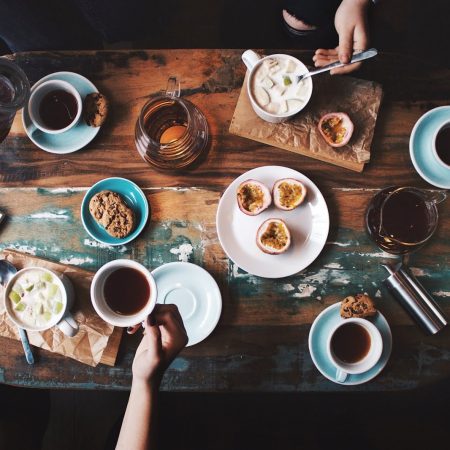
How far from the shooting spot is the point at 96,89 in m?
1.84

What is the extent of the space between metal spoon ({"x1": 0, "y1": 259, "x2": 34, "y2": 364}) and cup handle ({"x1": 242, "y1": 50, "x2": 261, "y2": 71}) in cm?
121

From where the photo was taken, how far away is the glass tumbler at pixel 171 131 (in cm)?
172

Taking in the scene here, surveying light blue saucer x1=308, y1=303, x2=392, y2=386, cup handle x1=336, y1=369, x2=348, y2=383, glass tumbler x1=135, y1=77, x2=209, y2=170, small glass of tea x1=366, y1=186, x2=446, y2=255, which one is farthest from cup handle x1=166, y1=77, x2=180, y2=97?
cup handle x1=336, y1=369, x2=348, y2=383

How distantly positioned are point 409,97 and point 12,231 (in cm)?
169

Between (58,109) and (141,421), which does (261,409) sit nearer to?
(141,421)

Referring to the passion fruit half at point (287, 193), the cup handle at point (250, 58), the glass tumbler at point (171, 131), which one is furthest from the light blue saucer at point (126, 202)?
the cup handle at point (250, 58)

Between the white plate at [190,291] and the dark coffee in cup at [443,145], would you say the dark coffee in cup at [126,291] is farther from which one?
the dark coffee in cup at [443,145]

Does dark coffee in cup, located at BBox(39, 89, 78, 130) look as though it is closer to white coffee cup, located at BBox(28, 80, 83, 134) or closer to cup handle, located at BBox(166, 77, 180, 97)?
white coffee cup, located at BBox(28, 80, 83, 134)

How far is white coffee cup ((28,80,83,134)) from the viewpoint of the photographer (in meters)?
1.77

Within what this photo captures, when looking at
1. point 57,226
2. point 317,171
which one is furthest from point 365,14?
point 57,226

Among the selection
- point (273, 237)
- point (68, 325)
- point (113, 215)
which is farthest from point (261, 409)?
point (113, 215)

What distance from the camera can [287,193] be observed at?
5.90 feet

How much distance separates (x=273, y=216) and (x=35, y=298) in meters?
0.95

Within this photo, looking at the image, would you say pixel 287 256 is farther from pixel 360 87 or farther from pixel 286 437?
pixel 286 437
